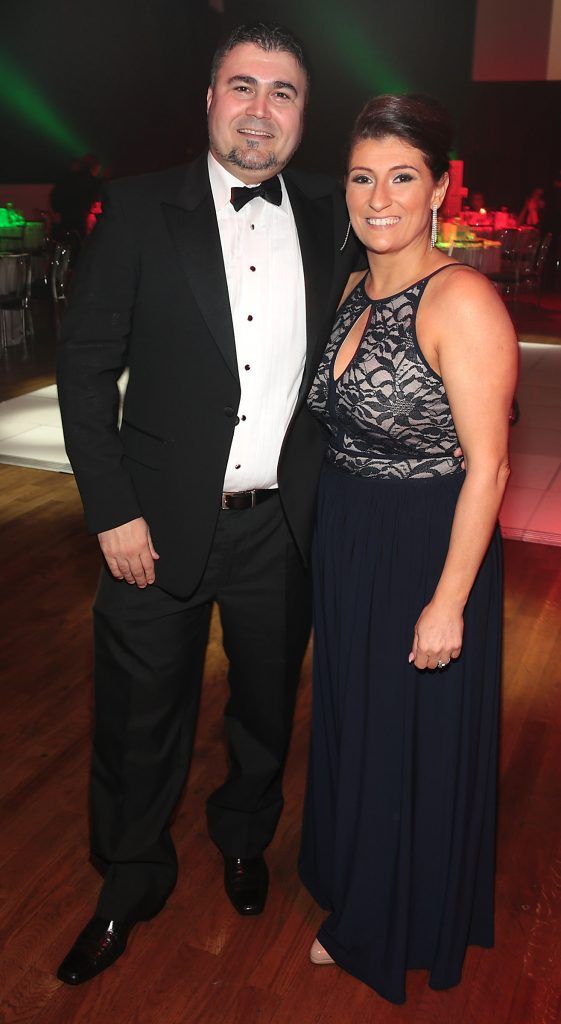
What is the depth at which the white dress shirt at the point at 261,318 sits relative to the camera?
185cm

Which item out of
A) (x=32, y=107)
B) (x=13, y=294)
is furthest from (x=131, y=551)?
(x=32, y=107)

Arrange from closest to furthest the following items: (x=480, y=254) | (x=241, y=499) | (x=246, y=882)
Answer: (x=241, y=499), (x=246, y=882), (x=480, y=254)

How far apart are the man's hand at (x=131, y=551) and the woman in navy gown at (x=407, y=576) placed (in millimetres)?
348

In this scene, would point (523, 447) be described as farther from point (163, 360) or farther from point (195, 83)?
point (195, 83)

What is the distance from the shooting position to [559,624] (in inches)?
140

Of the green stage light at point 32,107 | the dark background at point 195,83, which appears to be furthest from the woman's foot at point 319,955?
the green stage light at point 32,107

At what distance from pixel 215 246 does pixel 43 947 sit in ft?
4.83

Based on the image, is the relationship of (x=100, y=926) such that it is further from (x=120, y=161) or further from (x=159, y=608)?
(x=120, y=161)

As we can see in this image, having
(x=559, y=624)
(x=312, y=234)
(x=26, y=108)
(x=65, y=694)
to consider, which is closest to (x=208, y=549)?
(x=312, y=234)

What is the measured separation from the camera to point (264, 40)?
1806 mm

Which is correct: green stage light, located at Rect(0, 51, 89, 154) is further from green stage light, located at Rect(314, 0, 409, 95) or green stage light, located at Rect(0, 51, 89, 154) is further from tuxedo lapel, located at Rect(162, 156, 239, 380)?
tuxedo lapel, located at Rect(162, 156, 239, 380)

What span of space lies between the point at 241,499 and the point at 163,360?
0.33m

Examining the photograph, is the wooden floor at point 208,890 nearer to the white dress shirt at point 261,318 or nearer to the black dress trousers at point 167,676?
the black dress trousers at point 167,676

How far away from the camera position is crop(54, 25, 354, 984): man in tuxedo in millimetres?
1795
